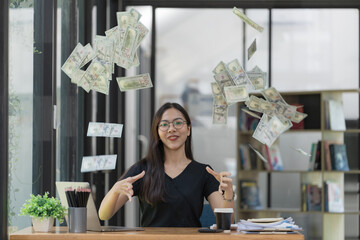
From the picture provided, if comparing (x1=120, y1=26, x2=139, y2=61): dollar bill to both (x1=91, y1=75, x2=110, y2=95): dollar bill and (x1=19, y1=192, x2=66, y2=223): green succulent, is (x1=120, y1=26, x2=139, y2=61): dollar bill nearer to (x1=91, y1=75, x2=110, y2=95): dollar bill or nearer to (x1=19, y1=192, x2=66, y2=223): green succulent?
(x1=91, y1=75, x2=110, y2=95): dollar bill

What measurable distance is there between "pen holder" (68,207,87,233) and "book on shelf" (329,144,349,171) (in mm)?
4107

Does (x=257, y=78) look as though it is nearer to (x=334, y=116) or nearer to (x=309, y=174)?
(x=334, y=116)

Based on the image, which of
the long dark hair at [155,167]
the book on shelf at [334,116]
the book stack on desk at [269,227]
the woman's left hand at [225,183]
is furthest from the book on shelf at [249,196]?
the book stack on desk at [269,227]

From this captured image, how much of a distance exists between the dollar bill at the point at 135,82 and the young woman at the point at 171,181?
0.22 m

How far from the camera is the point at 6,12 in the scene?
3061 millimetres

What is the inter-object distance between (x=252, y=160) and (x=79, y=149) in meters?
2.80

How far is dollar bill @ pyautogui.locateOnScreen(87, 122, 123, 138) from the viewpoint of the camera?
404cm

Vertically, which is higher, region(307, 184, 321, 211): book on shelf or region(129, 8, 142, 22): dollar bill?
region(129, 8, 142, 22): dollar bill

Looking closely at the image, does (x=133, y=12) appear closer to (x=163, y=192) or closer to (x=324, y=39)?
(x=163, y=192)

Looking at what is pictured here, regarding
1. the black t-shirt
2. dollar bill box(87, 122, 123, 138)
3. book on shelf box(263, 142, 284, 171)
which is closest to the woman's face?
the black t-shirt

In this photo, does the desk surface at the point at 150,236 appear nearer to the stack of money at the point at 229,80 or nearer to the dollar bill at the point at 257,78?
the stack of money at the point at 229,80

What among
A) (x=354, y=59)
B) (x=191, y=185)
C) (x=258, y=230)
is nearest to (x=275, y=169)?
(x=354, y=59)

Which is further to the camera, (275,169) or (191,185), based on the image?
(275,169)

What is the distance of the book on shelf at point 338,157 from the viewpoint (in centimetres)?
686
